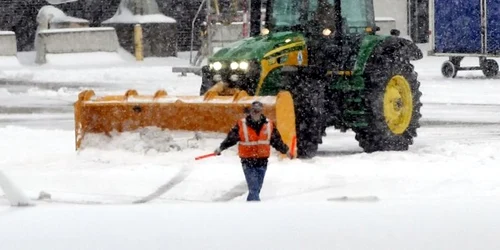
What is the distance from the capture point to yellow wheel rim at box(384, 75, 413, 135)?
14.1 metres

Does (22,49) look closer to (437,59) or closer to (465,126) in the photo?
(437,59)

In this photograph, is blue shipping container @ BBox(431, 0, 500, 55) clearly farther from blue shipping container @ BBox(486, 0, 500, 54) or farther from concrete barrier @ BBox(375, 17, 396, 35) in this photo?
concrete barrier @ BBox(375, 17, 396, 35)

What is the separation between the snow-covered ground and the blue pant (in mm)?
411

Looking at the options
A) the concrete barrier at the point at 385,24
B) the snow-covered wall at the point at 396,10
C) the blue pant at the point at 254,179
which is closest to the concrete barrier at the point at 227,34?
the concrete barrier at the point at 385,24

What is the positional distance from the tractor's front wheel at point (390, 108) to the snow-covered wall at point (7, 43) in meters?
19.9

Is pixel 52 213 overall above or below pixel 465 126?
above

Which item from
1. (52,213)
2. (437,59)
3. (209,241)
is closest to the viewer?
(209,241)

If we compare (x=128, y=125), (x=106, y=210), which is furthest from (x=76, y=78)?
(x=106, y=210)

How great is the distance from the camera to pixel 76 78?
95.6 feet

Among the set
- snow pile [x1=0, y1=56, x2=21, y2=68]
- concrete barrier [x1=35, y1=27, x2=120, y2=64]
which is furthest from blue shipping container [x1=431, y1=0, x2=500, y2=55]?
snow pile [x1=0, y1=56, x2=21, y2=68]

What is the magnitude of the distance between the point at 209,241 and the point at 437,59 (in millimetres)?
A: 30174

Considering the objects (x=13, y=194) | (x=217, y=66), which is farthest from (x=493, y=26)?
(x=13, y=194)

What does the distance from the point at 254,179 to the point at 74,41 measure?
24.0 metres

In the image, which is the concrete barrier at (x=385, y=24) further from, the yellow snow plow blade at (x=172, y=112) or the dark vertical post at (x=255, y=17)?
the yellow snow plow blade at (x=172, y=112)
